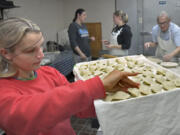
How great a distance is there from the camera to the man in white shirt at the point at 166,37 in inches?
78.1

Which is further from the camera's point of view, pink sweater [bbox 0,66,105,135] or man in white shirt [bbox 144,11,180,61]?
man in white shirt [bbox 144,11,180,61]

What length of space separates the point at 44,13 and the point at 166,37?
316 centimetres

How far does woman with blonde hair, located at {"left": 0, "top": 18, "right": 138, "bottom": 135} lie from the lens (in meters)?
0.49

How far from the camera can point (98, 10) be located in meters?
5.22

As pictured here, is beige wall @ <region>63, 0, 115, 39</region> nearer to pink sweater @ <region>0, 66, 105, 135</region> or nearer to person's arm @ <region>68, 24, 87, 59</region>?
person's arm @ <region>68, 24, 87, 59</region>

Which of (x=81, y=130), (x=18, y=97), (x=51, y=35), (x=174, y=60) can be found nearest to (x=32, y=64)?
(x=18, y=97)

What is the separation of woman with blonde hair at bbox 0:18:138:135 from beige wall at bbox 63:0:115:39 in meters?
4.73

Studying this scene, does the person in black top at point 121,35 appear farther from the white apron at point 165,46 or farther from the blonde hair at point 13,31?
the blonde hair at point 13,31

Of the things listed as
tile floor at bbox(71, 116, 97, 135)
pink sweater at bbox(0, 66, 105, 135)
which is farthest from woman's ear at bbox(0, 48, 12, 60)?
tile floor at bbox(71, 116, 97, 135)

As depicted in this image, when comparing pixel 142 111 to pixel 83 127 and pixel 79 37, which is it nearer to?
pixel 83 127

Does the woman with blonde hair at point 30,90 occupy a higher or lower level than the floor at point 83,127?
higher

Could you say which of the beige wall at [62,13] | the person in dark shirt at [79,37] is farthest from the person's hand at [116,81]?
the beige wall at [62,13]

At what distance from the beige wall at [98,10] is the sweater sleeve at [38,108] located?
4919 millimetres

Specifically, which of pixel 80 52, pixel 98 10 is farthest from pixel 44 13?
pixel 80 52
